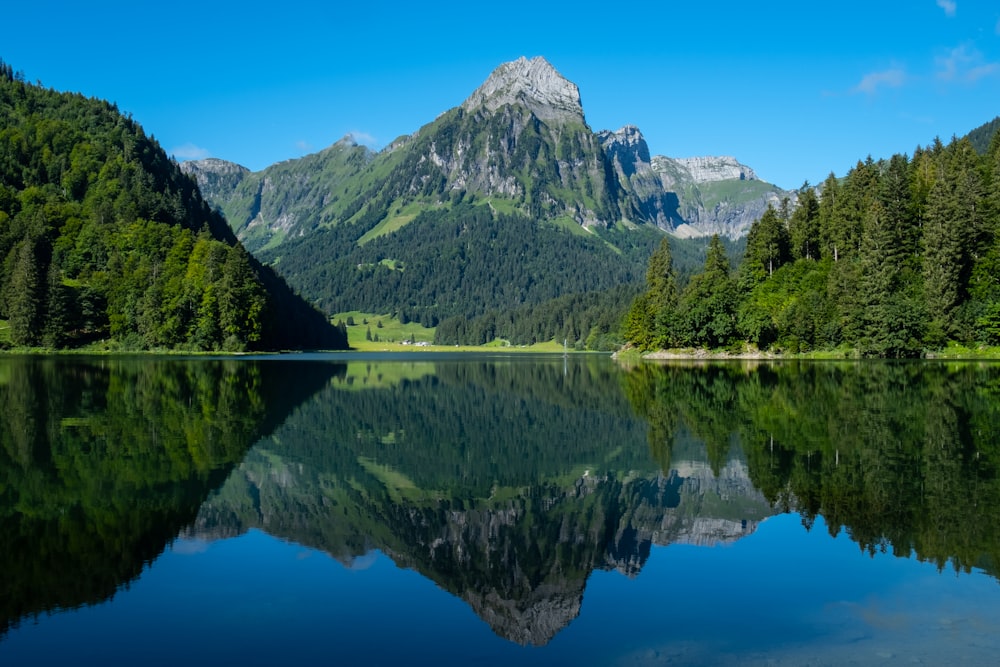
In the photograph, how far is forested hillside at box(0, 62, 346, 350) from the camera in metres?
137

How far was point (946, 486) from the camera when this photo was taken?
846 inches

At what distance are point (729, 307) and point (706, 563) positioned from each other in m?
121

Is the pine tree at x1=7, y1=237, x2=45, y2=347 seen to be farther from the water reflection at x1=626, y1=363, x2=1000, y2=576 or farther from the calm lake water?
the water reflection at x1=626, y1=363, x2=1000, y2=576

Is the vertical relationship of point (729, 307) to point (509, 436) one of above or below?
above

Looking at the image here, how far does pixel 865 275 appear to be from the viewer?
118 meters

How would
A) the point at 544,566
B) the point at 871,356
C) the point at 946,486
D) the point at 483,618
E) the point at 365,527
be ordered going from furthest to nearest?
the point at 871,356 → the point at 946,486 → the point at 365,527 → the point at 544,566 → the point at 483,618

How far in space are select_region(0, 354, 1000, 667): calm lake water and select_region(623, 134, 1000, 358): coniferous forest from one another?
84.0 metres

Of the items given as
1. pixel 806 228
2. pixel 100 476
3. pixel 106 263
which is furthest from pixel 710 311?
pixel 106 263

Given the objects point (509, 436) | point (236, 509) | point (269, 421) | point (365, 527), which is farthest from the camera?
point (269, 421)

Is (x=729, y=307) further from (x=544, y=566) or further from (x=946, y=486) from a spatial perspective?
(x=544, y=566)

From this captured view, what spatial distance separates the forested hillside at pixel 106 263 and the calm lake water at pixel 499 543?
113m

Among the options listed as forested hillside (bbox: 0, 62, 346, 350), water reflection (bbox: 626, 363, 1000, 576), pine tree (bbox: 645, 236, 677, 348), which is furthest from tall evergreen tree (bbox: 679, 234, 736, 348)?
forested hillside (bbox: 0, 62, 346, 350)

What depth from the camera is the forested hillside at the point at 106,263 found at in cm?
13688

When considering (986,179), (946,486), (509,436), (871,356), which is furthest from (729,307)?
(946,486)
